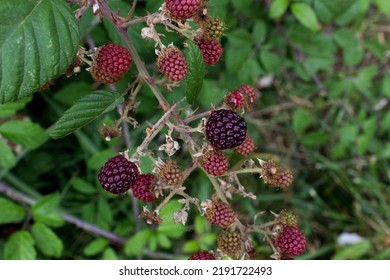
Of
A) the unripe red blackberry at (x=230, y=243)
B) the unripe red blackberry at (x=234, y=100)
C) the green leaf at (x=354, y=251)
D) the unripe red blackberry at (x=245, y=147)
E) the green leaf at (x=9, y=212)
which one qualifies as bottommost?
the green leaf at (x=354, y=251)

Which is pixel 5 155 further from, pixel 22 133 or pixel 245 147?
pixel 245 147

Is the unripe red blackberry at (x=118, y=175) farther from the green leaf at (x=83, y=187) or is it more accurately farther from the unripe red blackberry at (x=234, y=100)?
the green leaf at (x=83, y=187)

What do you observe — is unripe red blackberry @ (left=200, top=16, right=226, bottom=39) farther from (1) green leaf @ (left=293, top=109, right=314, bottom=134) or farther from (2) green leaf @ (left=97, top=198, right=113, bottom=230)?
(1) green leaf @ (left=293, top=109, right=314, bottom=134)

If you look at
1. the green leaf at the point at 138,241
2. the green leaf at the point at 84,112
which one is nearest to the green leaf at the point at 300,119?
the green leaf at the point at 138,241

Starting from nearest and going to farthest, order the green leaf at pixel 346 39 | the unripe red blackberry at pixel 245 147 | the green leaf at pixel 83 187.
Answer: the unripe red blackberry at pixel 245 147 < the green leaf at pixel 83 187 < the green leaf at pixel 346 39

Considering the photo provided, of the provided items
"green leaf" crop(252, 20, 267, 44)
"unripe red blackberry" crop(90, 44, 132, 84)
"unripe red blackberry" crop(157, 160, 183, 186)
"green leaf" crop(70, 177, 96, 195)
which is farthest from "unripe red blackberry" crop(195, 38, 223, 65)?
"green leaf" crop(70, 177, 96, 195)

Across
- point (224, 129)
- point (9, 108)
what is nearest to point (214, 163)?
point (224, 129)
